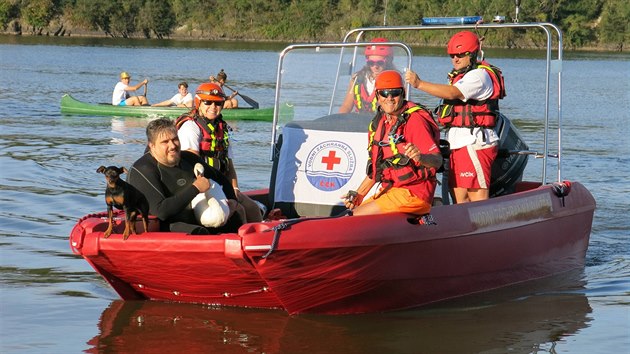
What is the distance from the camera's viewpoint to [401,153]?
23.5 ft

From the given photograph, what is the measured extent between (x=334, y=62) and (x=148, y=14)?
73.7 m

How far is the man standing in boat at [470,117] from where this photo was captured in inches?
315

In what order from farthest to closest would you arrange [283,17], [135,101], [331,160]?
[283,17]
[135,101]
[331,160]

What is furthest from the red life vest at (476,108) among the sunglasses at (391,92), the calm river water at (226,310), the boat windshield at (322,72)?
the calm river water at (226,310)

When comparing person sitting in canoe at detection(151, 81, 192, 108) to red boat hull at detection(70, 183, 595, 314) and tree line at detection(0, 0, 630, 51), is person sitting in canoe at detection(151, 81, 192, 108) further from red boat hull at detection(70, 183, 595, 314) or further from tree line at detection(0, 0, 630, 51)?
tree line at detection(0, 0, 630, 51)

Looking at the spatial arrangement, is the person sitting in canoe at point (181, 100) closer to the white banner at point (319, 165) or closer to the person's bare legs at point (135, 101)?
the person's bare legs at point (135, 101)

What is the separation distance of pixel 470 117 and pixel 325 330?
194cm

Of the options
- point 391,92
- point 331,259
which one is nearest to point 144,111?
point 391,92

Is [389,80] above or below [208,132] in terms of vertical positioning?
above

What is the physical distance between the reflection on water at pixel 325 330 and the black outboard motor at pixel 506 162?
1.21 metres

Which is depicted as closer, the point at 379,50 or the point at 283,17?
the point at 379,50

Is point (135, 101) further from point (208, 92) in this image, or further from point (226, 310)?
point (226, 310)

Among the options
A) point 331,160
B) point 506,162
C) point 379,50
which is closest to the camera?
point 331,160

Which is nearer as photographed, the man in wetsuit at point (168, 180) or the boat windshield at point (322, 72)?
the man in wetsuit at point (168, 180)
